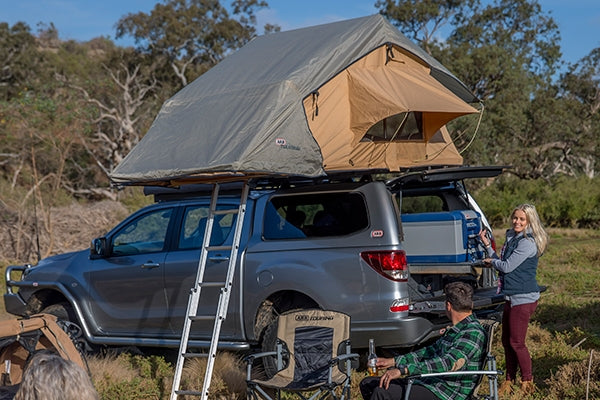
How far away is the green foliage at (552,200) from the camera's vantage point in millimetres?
21516

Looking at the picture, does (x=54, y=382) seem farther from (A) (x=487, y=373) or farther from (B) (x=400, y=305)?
(B) (x=400, y=305)

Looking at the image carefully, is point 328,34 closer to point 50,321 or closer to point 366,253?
point 366,253

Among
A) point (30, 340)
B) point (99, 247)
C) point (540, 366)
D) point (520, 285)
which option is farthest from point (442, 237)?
point (30, 340)

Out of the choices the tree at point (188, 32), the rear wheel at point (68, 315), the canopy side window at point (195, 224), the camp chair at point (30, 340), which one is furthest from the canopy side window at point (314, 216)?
the tree at point (188, 32)

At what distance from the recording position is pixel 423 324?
22.5ft

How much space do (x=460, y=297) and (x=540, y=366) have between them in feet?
8.56

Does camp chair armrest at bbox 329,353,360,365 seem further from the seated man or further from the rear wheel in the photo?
the rear wheel

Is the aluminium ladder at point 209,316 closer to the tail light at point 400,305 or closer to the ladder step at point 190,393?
the ladder step at point 190,393

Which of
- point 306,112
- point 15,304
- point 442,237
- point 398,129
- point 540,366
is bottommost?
point 540,366

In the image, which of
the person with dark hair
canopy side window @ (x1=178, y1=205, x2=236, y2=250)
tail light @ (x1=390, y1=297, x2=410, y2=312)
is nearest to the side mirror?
canopy side window @ (x1=178, y1=205, x2=236, y2=250)

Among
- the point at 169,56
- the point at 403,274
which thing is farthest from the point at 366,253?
the point at 169,56

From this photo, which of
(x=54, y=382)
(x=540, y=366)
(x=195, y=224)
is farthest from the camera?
(x=195, y=224)

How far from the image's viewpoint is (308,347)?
6312 mm

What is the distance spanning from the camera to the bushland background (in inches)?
326
